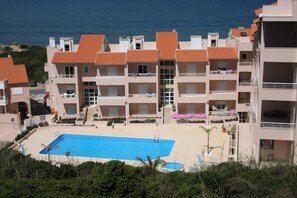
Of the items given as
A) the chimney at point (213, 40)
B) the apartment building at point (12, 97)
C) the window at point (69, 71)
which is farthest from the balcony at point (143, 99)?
the apartment building at point (12, 97)

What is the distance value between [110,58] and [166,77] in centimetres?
611

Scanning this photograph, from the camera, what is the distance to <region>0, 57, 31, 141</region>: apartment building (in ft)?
141

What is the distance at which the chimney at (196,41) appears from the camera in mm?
46156

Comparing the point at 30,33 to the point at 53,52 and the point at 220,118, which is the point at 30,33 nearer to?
the point at 53,52

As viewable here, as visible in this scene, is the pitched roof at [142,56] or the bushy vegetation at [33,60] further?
the bushy vegetation at [33,60]

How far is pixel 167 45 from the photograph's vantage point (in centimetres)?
4597

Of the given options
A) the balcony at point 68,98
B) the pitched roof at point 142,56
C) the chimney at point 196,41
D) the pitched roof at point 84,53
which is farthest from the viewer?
the chimney at point 196,41

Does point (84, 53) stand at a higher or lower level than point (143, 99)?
higher

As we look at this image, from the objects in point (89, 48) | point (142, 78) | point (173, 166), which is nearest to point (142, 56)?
point (142, 78)

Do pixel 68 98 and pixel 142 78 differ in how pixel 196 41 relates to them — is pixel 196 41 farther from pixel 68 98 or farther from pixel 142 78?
pixel 68 98

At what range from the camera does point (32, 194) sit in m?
19.5

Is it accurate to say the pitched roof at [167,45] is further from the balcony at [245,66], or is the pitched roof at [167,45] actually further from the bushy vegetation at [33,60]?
the bushy vegetation at [33,60]

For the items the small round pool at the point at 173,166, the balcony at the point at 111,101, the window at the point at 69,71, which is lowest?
the small round pool at the point at 173,166

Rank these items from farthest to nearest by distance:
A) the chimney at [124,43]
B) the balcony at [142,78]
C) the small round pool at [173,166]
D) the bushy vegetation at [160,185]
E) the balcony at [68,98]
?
the chimney at [124,43], the balcony at [68,98], the balcony at [142,78], the small round pool at [173,166], the bushy vegetation at [160,185]
